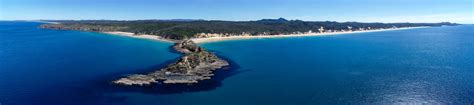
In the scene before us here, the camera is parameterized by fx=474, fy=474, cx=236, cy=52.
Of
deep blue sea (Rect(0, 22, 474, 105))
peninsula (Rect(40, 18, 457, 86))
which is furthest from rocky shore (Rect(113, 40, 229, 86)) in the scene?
deep blue sea (Rect(0, 22, 474, 105))

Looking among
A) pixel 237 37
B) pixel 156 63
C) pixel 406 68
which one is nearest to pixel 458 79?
pixel 406 68

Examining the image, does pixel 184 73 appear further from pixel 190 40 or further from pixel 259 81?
pixel 190 40


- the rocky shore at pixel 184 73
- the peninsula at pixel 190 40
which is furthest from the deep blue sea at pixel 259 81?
the peninsula at pixel 190 40

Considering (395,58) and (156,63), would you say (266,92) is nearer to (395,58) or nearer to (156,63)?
(156,63)

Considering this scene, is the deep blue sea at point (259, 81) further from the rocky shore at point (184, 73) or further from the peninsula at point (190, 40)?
the peninsula at point (190, 40)

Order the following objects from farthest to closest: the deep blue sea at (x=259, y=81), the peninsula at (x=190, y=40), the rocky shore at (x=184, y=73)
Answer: the peninsula at (x=190, y=40), the rocky shore at (x=184, y=73), the deep blue sea at (x=259, y=81)

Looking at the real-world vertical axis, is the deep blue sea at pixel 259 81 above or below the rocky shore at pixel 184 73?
below

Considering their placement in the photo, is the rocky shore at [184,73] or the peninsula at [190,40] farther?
the peninsula at [190,40]

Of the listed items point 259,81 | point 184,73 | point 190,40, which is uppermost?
point 190,40

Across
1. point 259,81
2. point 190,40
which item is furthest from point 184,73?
point 190,40
